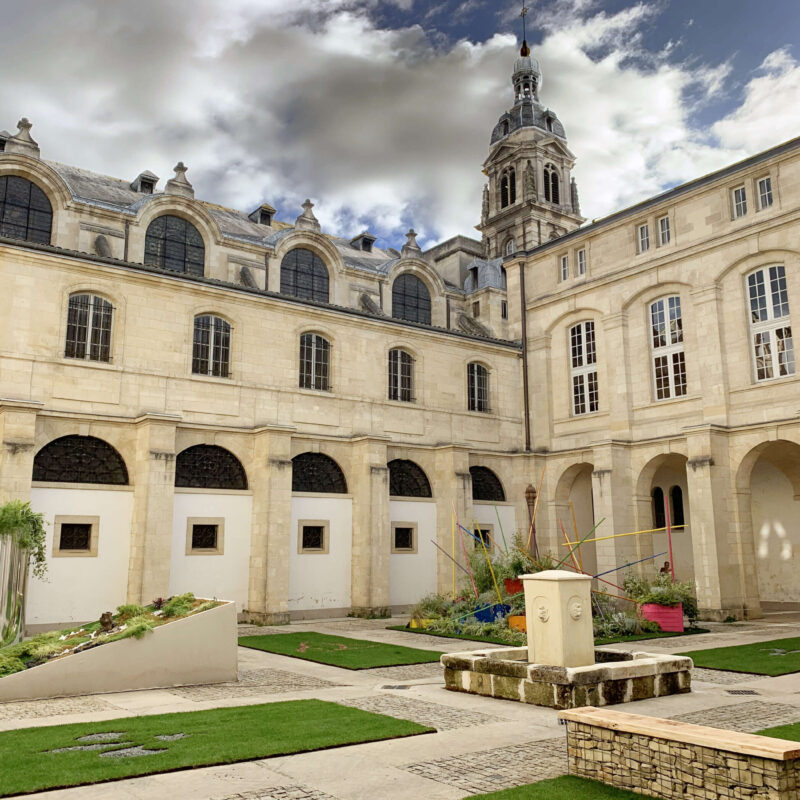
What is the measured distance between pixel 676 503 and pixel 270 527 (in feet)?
53.7

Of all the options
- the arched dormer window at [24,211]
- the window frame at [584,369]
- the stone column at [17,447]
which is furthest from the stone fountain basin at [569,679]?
the arched dormer window at [24,211]

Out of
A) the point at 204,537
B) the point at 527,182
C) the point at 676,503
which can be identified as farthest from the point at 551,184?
the point at 204,537

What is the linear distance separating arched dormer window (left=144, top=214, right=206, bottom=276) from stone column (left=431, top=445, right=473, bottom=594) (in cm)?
1163

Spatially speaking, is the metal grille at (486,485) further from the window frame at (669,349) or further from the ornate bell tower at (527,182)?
the ornate bell tower at (527,182)

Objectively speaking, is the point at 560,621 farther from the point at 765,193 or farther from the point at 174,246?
the point at 174,246

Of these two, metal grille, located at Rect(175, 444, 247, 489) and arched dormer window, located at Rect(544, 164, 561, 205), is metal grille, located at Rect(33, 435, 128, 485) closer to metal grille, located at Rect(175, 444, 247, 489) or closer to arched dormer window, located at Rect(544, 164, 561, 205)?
metal grille, located at Rect(175, 444, 247, 489)

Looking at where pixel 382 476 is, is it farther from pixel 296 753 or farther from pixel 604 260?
pixel 296 753

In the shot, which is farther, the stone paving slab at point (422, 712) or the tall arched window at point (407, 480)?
the tall arched window at point (407, 480)

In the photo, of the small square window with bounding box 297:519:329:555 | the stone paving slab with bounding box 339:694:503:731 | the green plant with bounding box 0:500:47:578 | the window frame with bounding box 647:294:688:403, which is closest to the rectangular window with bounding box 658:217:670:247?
the window frame with bounding box 647:294:688:403

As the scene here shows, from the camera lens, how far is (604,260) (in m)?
30.3

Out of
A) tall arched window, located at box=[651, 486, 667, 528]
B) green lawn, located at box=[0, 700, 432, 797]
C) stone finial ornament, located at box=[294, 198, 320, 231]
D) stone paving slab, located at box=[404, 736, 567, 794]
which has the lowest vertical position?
stone paving slab, located at box=[404, 736, 567, 794]

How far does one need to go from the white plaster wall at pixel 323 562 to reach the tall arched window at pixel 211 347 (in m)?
5.01

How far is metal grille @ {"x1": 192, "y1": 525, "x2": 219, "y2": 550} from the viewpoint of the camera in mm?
23750

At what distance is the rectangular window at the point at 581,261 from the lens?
3125 centimetres
